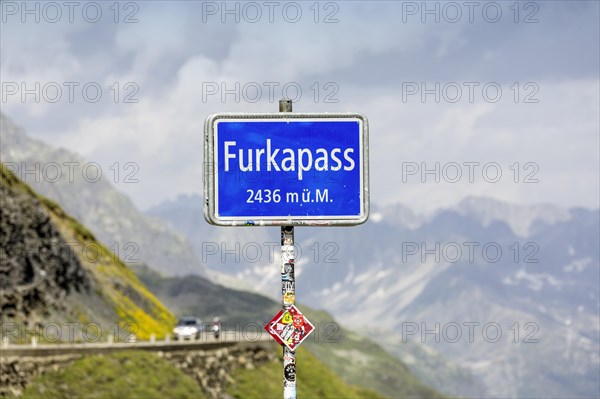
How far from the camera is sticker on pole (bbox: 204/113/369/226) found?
44.2 feet

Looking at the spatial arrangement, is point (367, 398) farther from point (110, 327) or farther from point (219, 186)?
point (219, 186)

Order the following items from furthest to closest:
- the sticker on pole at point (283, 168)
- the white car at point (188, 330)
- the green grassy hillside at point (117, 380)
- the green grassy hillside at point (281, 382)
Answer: the white car at point (188, 330) → the green grassy hillside at point (281, 382) → the green grassy hillside at point (117, 380) → the sticker on pole at point (283, 168)

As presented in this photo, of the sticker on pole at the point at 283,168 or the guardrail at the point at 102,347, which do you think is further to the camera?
the guardrail at the point at 102,347

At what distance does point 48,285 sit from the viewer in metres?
99.8

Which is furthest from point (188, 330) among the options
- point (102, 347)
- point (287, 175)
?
point (287, 175)

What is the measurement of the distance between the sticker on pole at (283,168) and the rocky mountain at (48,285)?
71661mm

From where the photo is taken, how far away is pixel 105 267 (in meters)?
138

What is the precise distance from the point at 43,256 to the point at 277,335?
92008mm

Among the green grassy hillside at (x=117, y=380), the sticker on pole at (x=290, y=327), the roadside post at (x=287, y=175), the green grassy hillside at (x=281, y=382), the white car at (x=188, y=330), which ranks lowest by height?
the green grassy hillside at (x=281, y=382)

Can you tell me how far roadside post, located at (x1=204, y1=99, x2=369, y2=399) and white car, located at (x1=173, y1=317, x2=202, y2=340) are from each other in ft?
267

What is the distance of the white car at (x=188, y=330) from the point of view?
310ft

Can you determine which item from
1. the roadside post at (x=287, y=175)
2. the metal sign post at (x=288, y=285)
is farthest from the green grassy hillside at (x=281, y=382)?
the roadside post at (x=287, y=175)

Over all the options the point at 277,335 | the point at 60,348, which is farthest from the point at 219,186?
the point at 60,348

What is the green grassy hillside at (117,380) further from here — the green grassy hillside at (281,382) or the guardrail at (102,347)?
the green grassy hillside at (281,382)
